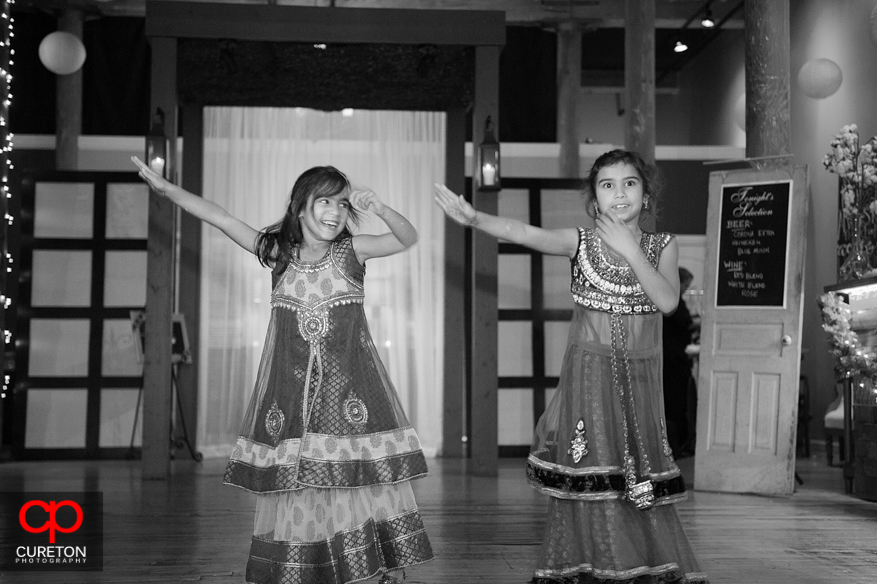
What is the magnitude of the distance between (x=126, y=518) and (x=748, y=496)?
3617 millimetres

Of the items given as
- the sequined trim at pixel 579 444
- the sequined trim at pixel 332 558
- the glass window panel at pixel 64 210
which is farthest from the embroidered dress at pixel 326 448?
the glass window panel at pixel 64 210

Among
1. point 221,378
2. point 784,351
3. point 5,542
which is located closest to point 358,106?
point 221,378

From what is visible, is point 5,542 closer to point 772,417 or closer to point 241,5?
point 241,5

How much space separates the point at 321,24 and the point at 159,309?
2189 millimetres

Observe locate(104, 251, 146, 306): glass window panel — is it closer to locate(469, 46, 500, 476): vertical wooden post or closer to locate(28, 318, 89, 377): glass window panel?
locate(28, 318, 89, 377): glass window panel

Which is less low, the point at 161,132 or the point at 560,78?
the point at 560,78

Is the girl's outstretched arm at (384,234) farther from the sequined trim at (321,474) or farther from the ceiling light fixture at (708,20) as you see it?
the ceiling light fixture at (708,20)

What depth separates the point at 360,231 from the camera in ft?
27.0

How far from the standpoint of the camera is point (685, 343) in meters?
7.64

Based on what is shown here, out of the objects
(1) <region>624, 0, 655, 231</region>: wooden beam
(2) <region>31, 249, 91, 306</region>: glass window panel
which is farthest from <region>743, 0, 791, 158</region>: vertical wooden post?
(2) <region>31, 249, 91, 306</region>: glass window panel

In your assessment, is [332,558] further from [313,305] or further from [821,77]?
[821,77]

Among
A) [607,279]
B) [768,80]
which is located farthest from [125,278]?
[607,279]

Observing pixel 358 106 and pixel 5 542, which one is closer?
pixel 5 542

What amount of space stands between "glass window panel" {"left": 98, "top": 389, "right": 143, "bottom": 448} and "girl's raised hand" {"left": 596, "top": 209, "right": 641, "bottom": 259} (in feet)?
19.7
